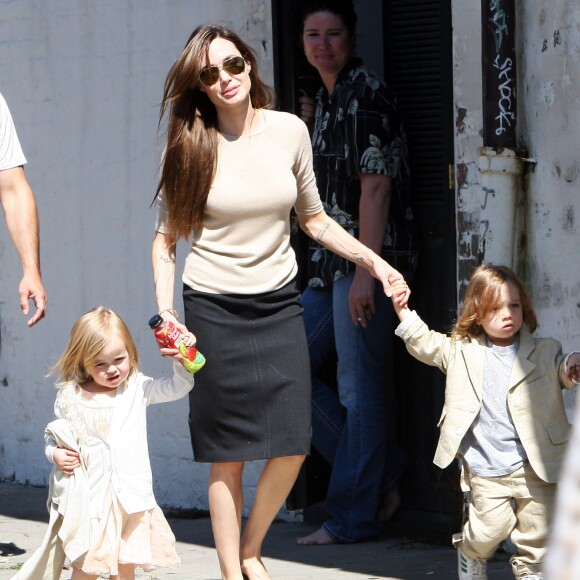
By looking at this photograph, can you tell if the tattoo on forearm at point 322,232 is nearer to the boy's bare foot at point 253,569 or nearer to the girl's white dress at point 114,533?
the girl's white dress at point 114,533

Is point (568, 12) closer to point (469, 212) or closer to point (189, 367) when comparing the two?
point (469, 212)

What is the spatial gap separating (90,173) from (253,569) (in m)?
2.82

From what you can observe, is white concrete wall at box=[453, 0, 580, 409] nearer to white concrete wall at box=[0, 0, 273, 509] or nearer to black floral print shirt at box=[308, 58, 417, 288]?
black floral print shirt at box=[308, 58, 417, 288]

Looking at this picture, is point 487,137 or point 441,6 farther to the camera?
point 441,6

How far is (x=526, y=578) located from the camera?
349 centimetres

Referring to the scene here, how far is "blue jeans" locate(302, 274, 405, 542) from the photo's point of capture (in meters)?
4.72

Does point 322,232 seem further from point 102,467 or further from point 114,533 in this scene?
point 114,533

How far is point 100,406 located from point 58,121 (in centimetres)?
285

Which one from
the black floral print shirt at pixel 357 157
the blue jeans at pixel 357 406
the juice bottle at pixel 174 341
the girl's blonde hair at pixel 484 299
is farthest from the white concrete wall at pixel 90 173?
the juice bottle at pixel 174 341

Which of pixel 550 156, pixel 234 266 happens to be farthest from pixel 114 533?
pixel 550 156

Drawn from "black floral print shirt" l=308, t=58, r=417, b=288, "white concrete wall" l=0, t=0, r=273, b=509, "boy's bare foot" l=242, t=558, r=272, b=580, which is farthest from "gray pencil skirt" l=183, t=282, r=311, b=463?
"white concrete wall" l=0, t=0, r=273, b=509

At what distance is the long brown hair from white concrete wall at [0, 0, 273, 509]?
5.14ft

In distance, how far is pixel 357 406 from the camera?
4.75 m

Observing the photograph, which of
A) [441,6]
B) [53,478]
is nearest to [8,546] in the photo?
[53,478]
